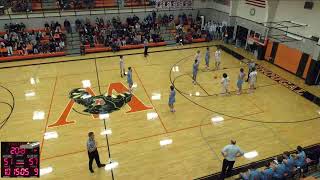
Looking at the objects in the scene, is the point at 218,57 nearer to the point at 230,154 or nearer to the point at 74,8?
the point at 230,154

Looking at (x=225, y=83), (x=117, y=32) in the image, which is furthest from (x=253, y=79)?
(x=117, y=32)

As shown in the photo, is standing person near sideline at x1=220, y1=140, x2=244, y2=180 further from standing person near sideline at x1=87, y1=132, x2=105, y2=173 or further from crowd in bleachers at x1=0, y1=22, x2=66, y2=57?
crowd in bleachers at x1=0, y1=22, x2=66, y2=57

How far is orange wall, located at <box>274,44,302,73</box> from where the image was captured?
16703 millimetres

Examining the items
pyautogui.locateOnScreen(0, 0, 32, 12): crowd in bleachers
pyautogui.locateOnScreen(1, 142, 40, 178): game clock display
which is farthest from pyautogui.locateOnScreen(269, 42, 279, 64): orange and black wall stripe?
pyautogui.locateOnScreen(0, 0, 32, 12): crowd in bleachers

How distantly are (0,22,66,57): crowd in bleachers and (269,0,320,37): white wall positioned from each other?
646 inches

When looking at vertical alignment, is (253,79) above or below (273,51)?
below

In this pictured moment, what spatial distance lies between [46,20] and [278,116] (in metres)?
19.4

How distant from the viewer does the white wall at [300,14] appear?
14.9 metres

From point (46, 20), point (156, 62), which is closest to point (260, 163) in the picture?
point (156, 62)

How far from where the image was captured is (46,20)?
2169cm

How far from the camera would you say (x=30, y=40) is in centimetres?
2025

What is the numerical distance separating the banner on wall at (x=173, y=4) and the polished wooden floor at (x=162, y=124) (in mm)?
9747

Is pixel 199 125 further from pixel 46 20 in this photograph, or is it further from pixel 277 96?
pixel 46 20

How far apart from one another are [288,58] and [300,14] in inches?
115
